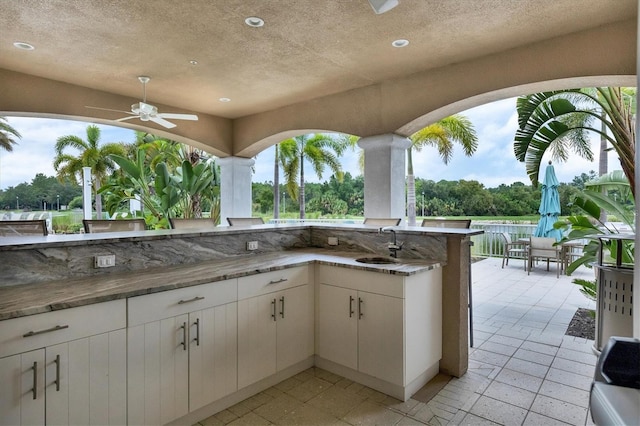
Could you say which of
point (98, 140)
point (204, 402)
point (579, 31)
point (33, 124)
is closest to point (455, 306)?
point (204, 402)

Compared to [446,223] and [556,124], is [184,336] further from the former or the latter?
[556,124]

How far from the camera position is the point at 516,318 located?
4.21 meters

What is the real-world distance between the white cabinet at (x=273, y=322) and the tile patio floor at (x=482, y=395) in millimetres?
196

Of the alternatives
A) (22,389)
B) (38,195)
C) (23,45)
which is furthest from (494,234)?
(38,195)

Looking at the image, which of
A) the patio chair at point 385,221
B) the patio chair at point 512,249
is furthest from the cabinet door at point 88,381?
the patio chair at point 512,249

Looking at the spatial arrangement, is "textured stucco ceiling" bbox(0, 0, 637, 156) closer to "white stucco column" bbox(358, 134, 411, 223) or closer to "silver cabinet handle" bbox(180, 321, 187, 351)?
"white stucco column" bbox(358, 134, 411, 223)

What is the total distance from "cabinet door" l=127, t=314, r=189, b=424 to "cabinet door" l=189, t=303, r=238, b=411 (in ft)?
0.15

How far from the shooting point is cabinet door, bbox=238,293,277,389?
236 centimetres

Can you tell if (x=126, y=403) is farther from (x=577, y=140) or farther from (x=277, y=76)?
(x=577, y=140)

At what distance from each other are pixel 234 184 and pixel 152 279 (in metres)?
5.59

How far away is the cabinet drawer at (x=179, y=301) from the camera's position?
1861 millimetres

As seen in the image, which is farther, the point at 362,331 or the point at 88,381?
the point at 362,331

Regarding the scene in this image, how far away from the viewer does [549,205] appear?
271 inches

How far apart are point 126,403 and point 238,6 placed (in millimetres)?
3158
